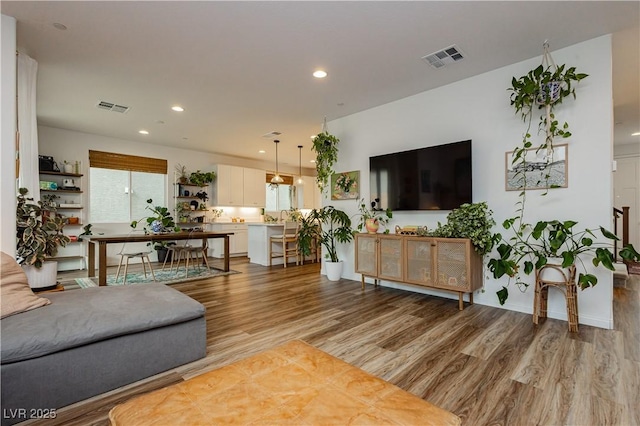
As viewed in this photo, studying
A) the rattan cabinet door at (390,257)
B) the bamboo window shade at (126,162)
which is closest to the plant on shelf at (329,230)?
the rattan cabinet door at (390,257)

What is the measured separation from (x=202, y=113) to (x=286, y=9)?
3.04m

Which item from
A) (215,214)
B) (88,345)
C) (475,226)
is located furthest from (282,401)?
(215,214)

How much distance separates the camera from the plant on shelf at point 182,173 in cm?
746

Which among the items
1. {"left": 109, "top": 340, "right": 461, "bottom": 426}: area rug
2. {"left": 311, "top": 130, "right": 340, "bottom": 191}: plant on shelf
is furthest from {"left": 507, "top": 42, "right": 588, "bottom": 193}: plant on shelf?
{"left": 109, "top": 340, "right": 461, "bottom": 426}: area rug

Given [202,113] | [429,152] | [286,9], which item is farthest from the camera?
[202,113]

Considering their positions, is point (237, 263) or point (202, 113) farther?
point (237, 263)

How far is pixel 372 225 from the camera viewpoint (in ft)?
14.3

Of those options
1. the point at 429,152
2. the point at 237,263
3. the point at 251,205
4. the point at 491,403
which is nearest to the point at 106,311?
the point at 491,403

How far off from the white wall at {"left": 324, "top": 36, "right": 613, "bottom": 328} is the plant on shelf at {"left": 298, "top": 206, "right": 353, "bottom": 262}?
30cm

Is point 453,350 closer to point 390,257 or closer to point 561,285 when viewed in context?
point 561,285

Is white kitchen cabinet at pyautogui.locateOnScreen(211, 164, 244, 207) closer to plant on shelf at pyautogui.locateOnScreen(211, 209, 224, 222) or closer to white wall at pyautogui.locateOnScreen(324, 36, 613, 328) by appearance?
plant on shelf at pyautogui.locateOnScreen(211, 209, 224, 222)

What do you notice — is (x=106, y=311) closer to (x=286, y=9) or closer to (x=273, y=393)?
(x=273, y=393)

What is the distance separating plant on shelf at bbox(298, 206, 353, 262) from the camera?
4906 millimetres

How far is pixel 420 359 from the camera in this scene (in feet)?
7.38
